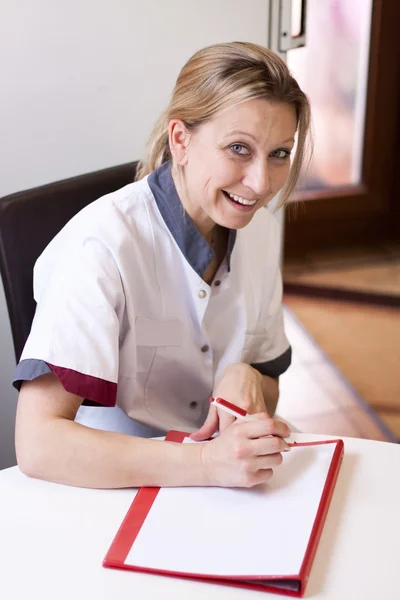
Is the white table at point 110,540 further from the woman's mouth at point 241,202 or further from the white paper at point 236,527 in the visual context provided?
the woman's mouth at point 241,202

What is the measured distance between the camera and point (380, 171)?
11.7 ft

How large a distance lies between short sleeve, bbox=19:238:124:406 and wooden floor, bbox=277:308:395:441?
1.39m

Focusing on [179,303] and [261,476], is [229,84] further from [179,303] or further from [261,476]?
[261,476]

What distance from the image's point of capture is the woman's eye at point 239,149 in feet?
3.94

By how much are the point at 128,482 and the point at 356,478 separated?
1.07 ft

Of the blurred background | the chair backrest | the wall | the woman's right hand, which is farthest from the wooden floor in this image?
the woman's right hand

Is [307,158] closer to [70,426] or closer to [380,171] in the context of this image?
[70,426]

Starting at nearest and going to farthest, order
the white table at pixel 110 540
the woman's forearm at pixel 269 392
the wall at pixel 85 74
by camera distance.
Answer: the white table at pixel 110 540
the woman's forearm at pixel 269 392
the wall at pixel 85 74

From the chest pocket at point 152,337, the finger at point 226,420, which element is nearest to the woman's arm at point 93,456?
the finger at point 226,420

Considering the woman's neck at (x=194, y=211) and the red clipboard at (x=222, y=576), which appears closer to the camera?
the red clipboard at (x=222, y=576)

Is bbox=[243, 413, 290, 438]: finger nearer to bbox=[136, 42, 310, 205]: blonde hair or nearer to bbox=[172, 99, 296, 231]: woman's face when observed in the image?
bbox=[172, 99, 296, 231]: woman's face

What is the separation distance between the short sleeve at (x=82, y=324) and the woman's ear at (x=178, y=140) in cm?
20

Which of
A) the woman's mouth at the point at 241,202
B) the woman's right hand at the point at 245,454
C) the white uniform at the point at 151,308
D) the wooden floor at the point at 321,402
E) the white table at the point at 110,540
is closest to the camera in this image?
the white table at the point at 110,540

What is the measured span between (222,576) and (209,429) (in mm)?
314
